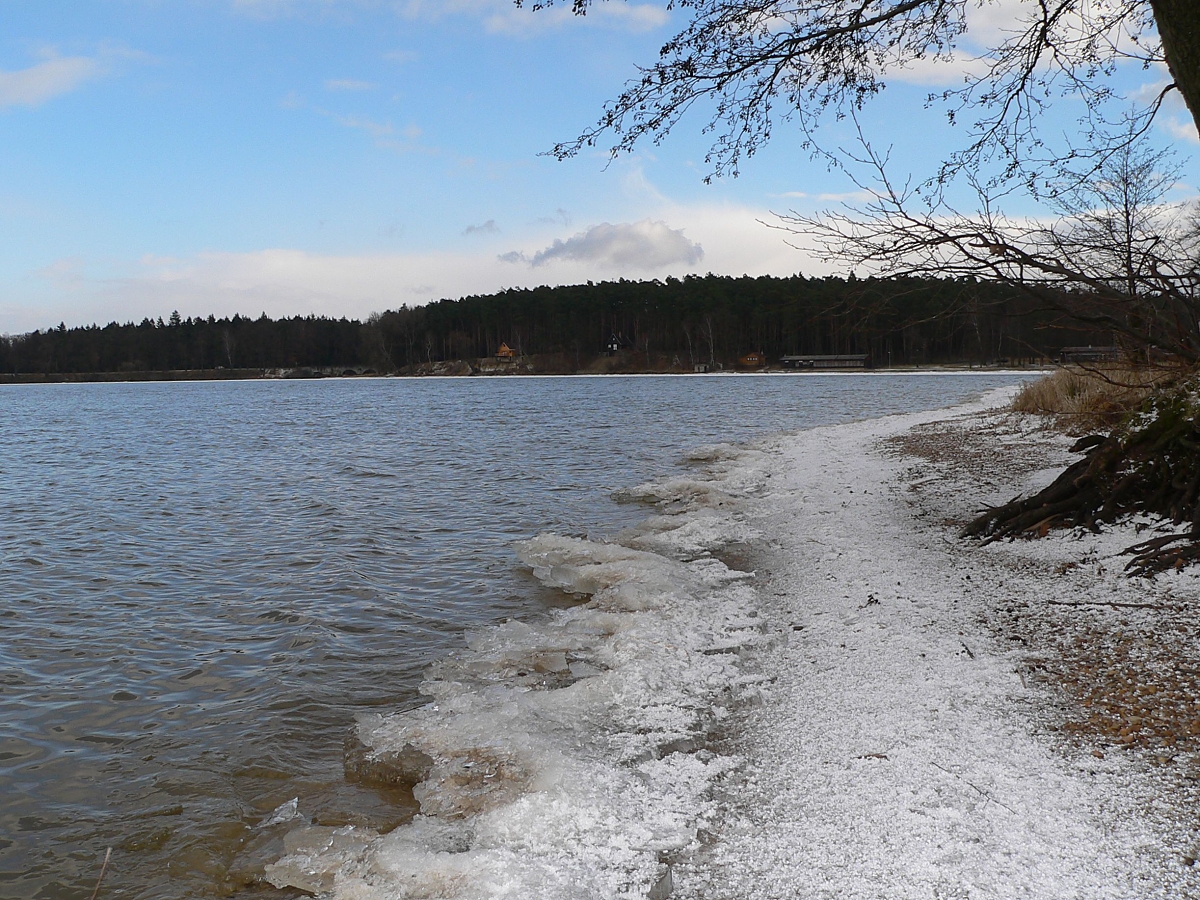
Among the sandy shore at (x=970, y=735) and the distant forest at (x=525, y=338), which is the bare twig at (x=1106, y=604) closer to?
the sandy shore at (x=970, y=735)

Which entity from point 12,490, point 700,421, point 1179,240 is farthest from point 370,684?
point 700,421

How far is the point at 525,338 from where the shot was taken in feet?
410

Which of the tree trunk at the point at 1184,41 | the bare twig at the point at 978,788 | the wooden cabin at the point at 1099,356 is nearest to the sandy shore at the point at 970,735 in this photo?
the bare twig at the point at 978,788

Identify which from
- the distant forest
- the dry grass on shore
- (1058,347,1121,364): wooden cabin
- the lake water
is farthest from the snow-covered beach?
the distant forest

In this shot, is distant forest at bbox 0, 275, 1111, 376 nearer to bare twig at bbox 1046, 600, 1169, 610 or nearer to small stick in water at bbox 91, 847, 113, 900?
bare twig at bbox 1046, 600, 1169, 610

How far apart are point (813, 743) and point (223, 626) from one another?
5.97m

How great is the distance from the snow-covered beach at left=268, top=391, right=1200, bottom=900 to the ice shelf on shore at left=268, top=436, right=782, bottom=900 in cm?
2

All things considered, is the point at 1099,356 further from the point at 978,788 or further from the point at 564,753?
the point at 564,753

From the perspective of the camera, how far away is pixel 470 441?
27156 millimetres

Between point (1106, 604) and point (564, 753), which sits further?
point (1106, 604)

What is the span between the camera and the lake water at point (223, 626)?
14.4 feet

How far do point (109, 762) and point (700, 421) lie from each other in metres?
27.9

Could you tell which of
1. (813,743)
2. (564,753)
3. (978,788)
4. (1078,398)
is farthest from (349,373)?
(978,788)

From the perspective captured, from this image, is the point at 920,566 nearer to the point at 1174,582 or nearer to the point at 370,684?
the point at 1174,582
